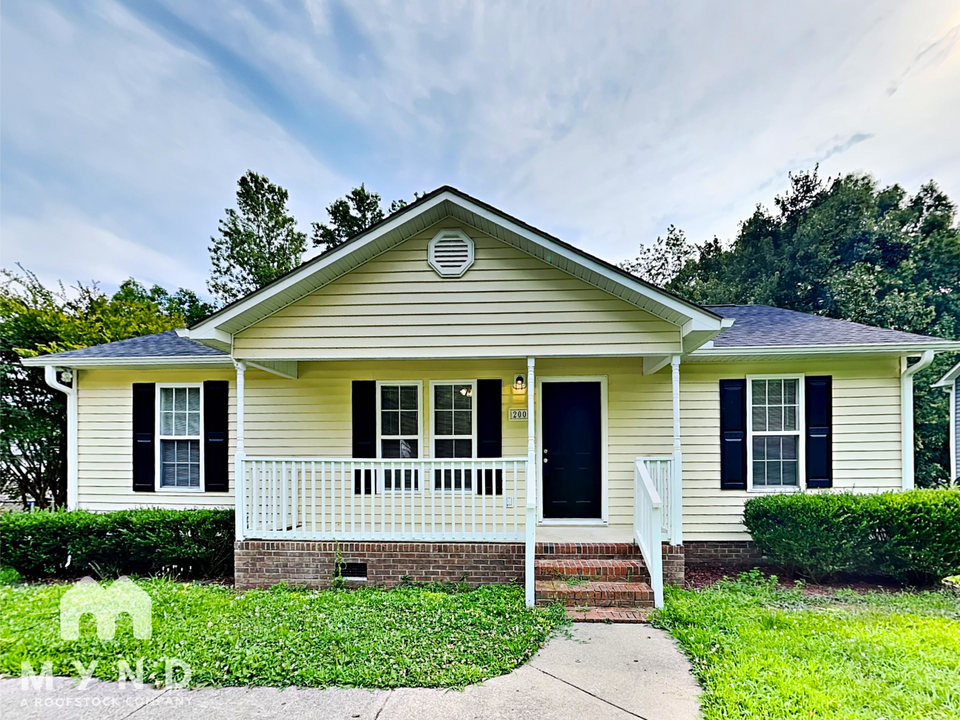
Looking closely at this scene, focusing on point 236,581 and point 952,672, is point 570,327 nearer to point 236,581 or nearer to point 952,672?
point 952,672

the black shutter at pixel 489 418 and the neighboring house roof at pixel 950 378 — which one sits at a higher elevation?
the neighboring house roof at pixel 950 378

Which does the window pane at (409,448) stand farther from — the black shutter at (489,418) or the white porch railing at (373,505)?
the black shutter at (489,418)

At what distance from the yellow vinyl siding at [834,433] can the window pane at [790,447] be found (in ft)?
1.63

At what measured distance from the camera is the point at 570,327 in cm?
506

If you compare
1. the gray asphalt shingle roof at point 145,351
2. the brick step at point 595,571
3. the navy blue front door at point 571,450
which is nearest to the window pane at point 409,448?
the navy blue front door at point 571,450

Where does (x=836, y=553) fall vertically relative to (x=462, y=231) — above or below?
below

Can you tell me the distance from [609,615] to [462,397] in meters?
3.21

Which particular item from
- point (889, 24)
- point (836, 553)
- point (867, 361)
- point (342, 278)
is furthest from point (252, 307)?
point (889, 24)

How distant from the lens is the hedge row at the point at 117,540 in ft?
18.9

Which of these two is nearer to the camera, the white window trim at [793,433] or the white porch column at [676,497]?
the white porch column at [676,497]

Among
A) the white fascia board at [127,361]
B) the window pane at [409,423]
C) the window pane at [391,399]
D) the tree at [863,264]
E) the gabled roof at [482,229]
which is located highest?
the tree at [863,264]

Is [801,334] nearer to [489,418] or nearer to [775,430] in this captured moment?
[775,430]

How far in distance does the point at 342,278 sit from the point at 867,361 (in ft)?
23.3

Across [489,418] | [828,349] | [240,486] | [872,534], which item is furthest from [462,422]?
[872,534]
